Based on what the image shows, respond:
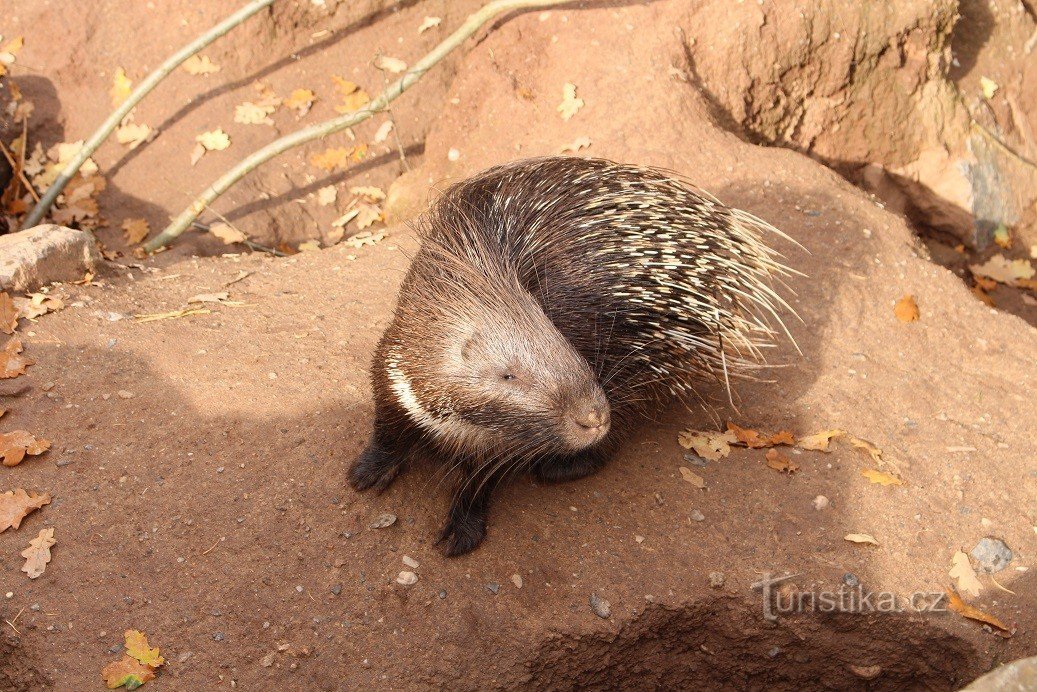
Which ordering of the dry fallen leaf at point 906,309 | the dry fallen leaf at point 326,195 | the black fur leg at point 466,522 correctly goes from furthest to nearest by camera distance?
the dry fallen leaf at point 326,195 < the dry fallen leaf at point 906,309 < the black fur leg at point 466,522

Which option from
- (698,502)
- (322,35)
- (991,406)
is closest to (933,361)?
(991,406)

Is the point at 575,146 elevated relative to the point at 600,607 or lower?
elevated

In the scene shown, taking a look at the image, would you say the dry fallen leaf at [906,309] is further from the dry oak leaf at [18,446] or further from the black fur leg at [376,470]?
the dry oak leaf at [18,446]

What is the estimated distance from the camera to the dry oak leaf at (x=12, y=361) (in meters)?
3.91

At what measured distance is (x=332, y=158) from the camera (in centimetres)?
657

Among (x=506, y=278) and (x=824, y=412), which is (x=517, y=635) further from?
(x=824, y=412)

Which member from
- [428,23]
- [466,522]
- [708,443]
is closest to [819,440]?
[708,443]

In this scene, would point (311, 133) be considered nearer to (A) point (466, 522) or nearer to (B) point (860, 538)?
(A) point (466, 522)

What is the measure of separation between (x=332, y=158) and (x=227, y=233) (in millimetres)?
979

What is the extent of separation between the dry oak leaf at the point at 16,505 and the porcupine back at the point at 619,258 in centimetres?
177

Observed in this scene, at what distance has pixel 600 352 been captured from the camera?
3510 mm

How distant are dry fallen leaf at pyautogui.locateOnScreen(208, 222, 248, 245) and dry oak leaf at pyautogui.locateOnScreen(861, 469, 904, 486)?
4194 millimetres

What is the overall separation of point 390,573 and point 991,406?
9.65 feet

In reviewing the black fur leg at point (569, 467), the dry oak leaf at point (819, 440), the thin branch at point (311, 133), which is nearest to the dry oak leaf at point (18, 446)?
the black fur leg at point (569, 467)
